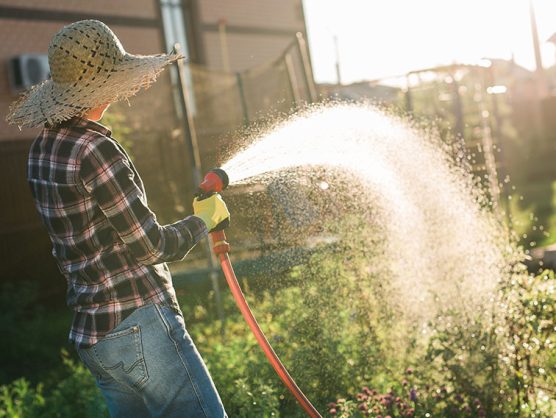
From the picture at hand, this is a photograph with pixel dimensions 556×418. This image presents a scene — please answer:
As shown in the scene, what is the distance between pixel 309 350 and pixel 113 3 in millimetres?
9486

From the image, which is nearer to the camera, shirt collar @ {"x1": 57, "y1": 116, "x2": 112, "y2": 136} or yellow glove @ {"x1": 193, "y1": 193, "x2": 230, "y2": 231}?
shirt collar @ {"x1": 57, "y1": 116, "x2": 112, "y2": 136}

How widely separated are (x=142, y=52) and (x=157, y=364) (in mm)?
11063

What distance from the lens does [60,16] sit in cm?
1181

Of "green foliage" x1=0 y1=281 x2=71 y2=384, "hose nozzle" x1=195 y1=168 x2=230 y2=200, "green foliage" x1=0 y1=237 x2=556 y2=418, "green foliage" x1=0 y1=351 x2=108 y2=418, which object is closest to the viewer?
"hose nozzle" x1=195 y1=168 x2=230 y2=200

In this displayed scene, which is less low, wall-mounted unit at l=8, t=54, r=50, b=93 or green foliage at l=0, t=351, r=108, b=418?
wall-mounted unit at l=8, t=54, r=50, b=93

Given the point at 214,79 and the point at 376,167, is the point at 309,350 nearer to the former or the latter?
the point at 376,167

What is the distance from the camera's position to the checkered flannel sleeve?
97.2 inches

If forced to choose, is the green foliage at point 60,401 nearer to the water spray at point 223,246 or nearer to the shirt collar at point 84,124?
the water spray at point 223,246

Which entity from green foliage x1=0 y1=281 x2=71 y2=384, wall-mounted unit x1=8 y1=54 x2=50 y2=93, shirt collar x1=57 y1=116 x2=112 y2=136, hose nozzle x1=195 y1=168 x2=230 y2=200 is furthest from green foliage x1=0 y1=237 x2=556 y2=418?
wall-mounted unit x1=8 y1=54 x2=50 y2=93

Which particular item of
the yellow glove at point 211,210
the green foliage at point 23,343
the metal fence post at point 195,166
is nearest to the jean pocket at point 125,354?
the yellow glove at point 211,210

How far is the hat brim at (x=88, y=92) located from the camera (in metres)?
2.59

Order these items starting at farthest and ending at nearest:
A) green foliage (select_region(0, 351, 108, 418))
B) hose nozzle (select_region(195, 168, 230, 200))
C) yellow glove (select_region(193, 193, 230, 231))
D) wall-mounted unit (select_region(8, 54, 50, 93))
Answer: wall-mounted unit (select_region(8, 54, 50, 93)) → green foliage (select_region(0, 351, 108, 418)) → hose nozzle (select_region(195, 168, 230, 200)) → yellow glove (select_region(193, 193, 230, 231))

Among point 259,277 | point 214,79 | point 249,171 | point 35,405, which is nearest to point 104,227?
point 249,171

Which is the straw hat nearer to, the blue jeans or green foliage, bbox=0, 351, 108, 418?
the blue jeans
